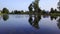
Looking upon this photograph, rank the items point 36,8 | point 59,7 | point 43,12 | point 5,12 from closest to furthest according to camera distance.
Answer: point 59,7 < point 36,8 < point 43,12 < point 5,12

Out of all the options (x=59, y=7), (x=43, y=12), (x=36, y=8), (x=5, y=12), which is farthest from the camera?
(x=5, y=12)

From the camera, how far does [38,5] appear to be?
166 feet

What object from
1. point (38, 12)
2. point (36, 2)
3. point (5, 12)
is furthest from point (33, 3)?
point (5, 12)

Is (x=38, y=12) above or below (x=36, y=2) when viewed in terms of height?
below

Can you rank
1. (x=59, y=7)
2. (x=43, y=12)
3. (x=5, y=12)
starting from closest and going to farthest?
(x=59, y=7) → (x=43, y=12) → (x=5, y=12)

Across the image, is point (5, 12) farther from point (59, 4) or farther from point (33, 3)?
point (59, 4)

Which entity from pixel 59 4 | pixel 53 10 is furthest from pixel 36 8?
pixel 59 4

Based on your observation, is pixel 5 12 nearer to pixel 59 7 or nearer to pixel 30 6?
pixel 30 6

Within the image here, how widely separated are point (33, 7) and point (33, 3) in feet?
4.62

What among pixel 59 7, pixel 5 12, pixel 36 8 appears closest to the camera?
pixel 59 7

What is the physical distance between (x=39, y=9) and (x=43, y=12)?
21.8ft

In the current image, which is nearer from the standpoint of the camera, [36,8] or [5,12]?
[36,8]

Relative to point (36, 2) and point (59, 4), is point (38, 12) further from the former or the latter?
point (59, 4)

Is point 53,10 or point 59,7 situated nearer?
point 59,7
